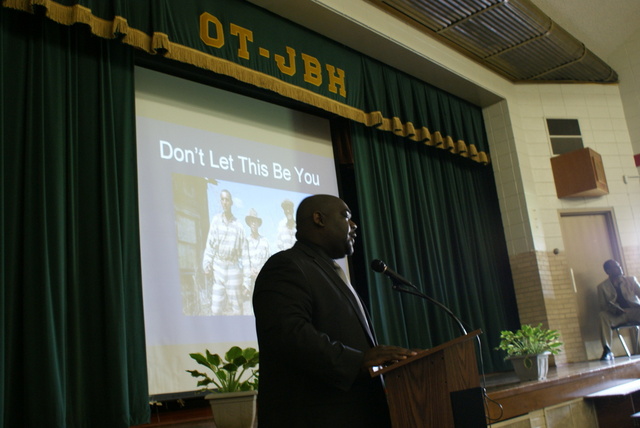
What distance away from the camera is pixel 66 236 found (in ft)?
11.6

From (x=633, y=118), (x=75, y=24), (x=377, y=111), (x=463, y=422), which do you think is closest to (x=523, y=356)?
(x=377, y=111)

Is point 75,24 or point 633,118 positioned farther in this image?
point 633,118

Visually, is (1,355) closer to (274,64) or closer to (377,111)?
(274,64)

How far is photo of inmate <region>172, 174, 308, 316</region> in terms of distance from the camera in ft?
14.0

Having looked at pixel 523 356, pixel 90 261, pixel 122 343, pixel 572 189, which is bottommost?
pixel 523 356

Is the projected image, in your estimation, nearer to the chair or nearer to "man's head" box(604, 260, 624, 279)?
"man's head" box(604, 260, 624, 279)

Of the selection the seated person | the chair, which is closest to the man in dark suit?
the seated person

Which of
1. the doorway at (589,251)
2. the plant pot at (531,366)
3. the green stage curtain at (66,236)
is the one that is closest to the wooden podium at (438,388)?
the green stage curtain at (66,236)

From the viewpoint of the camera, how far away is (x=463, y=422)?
5.51 feet

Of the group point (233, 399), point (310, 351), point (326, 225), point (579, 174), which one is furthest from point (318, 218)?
point (579, 174)

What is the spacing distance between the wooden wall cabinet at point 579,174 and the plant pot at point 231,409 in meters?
5.87

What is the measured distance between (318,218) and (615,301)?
623 cm

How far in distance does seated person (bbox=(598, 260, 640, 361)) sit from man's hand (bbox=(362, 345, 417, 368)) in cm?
612

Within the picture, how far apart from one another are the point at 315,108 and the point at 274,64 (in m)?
0.86
